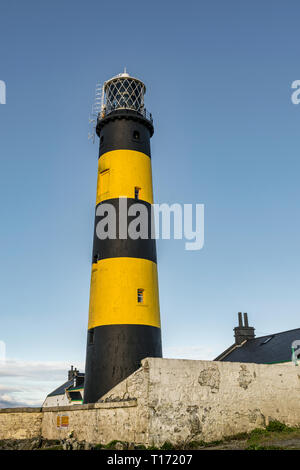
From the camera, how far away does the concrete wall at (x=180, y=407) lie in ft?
45.3

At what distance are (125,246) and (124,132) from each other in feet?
20.6

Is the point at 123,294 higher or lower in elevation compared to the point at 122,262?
lower

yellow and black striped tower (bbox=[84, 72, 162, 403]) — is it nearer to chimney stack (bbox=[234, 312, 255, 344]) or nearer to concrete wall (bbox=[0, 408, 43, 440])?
concrete wall (bbox=[0, 408, 43, 440])

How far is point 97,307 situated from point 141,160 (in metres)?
7.89

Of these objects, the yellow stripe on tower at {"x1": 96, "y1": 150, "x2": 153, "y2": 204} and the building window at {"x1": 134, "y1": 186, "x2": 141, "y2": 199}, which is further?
the building window at {"x1": 134, "y1": 186, "x2": 141, "y2": 199}

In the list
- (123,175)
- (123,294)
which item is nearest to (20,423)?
(123,294)

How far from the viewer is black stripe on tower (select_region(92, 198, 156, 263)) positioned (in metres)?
19.4

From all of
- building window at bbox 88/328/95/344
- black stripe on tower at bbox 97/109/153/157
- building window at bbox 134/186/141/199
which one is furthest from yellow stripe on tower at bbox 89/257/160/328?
black stripe on tower at bbox 97/109/153/157

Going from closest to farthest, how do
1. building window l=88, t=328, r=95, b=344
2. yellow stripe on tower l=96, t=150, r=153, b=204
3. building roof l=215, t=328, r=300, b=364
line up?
building window l=88, t=328, r=95, b=344 → yellow stripe on tower l=96, t=150, r=153, b=204 → building roof l=215, t=328, r=300, b=364

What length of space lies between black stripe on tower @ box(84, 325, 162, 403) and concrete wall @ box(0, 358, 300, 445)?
196 centimetres

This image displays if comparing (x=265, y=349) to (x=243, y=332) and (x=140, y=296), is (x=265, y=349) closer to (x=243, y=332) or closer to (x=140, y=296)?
(x=243, y=332)

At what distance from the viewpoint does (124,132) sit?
21578 mm

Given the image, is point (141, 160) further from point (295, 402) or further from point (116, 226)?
point (295, 402)
